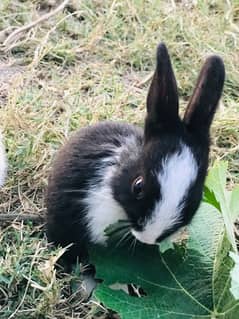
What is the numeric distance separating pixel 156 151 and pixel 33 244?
62 cm

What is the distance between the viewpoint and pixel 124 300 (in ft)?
9.43

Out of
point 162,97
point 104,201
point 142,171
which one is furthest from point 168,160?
point 104,201

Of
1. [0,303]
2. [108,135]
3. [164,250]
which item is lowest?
[0,303]

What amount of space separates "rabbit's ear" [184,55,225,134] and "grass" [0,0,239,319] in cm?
63

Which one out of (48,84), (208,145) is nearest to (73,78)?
(48,84)

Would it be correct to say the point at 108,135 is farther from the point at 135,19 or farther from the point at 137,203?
the point at 135,19

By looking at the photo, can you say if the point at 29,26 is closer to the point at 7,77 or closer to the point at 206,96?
the point at 7,77

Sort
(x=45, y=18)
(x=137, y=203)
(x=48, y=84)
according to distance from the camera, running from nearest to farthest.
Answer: (x=137, y=203) → (x=48, y=84) → (x=45, y=18)

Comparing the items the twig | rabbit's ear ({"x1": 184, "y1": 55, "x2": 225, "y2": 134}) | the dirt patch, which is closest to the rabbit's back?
rabbit's ear ({"x1": 184, "y1": 55, "x2": 225, "y2": 134})

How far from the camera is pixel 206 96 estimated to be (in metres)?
2.86

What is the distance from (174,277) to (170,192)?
1.21ft

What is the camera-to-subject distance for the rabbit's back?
2990 millimetres

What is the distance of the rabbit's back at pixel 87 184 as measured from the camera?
2.99 meters

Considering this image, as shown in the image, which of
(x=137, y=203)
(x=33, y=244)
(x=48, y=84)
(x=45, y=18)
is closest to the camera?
(x=137, y=203)
